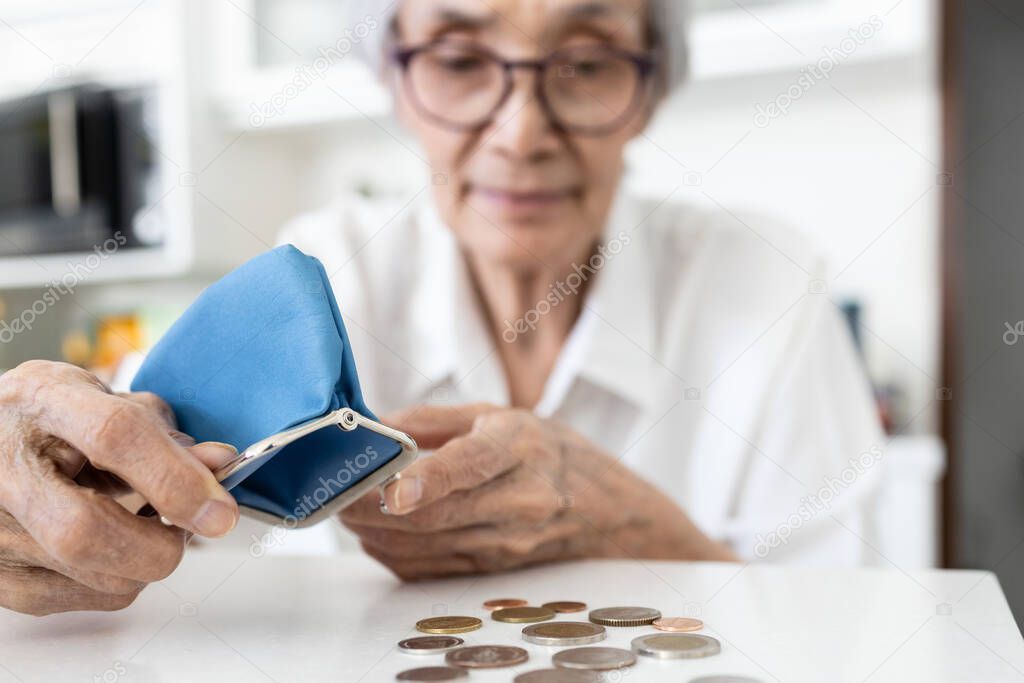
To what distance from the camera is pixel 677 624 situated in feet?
1.69

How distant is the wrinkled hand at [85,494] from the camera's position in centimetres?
49

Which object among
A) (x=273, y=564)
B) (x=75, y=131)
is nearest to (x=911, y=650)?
(x=273, y=564)

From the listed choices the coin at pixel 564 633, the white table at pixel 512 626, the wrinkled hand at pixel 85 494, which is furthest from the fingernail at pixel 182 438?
the coin at pixel 564 633

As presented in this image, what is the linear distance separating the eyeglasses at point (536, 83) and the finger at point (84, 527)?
775 millimetres

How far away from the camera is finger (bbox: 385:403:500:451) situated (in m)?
0.73

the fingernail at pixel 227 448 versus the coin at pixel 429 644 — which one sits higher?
the fingernail at pixel 227 448

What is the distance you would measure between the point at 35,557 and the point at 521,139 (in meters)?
0.75

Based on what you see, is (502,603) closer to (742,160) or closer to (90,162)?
(742,160)

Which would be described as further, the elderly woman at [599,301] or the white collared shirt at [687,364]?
the white collared shirt at [687,364]

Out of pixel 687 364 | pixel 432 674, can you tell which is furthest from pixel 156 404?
pixel 687 364

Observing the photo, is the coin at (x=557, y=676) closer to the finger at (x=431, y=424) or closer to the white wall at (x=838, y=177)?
the finger at (x=431, y=424)

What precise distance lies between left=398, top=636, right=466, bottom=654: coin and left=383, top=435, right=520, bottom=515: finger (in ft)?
0.45

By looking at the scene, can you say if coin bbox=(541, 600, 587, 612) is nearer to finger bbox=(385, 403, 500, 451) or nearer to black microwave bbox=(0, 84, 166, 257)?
finger bbox=(385, 403, 500, 451)

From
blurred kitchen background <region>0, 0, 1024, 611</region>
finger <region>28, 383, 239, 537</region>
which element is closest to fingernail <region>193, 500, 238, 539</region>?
finger <region>28, 383, 239, 537</region>
